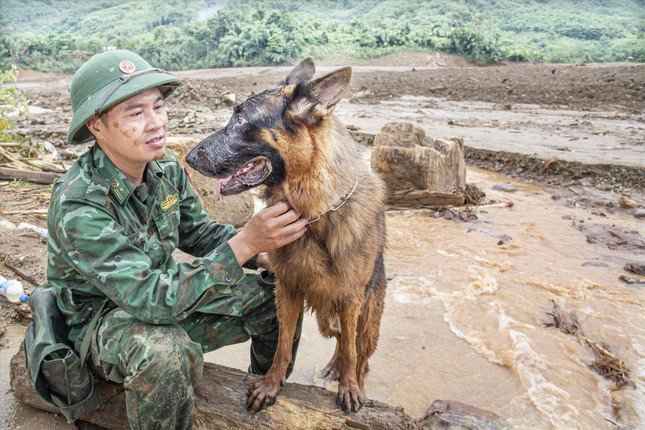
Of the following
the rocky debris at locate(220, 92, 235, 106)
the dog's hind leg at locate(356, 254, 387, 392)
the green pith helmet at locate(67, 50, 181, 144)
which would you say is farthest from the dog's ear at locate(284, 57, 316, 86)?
the rocky debris at locate(220, 92, 235, 106)

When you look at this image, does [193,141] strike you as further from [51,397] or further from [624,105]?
[624,105]

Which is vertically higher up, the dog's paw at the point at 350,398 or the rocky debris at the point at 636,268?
the dog's paw at the point at 350,398

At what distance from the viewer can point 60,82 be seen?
24312 mm

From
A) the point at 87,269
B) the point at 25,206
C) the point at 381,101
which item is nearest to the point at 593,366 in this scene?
the point at 87,269

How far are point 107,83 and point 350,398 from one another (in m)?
2.10

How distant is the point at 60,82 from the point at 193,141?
74.3 ft

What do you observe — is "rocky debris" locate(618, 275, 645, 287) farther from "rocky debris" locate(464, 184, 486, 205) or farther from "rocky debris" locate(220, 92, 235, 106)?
"rocky debris" locate(220, 92, 235, 106)

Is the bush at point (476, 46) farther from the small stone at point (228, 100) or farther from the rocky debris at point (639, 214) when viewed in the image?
the rocky debris at point (639, 214)

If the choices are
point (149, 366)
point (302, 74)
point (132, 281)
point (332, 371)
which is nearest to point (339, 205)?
point (302, 74)

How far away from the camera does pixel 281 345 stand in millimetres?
2928

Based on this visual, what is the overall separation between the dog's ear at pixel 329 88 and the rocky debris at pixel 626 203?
20.9 ft

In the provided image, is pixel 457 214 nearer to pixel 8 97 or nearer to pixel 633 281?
pixel 633 281

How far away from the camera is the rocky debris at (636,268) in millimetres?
5383

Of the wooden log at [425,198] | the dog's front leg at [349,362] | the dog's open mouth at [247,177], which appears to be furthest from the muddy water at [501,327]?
the dog's open mouth at [247,177]
